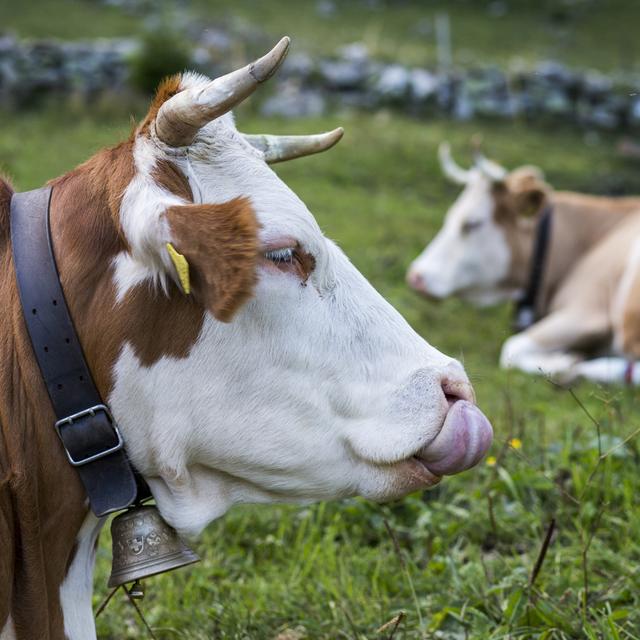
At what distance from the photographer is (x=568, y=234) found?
27.1 feet

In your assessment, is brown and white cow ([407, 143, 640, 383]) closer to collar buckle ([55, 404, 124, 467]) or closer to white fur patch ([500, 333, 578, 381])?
white fur patch ([500, 333, 578, 381])

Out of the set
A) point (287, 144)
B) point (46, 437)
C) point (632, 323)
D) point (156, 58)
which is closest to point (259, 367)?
point (46, 437)

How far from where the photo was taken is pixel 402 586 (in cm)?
329

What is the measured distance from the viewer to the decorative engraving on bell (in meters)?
2.30

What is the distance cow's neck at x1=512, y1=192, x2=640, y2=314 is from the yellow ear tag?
6581 millimetres

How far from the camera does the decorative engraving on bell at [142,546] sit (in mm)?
2297

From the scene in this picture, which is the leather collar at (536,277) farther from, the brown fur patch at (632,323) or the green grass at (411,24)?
the green grass at (411,24)

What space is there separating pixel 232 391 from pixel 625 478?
78.8 inches

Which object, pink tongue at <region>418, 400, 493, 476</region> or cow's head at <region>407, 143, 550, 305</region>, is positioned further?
cow's head at <region>407, 143, 550, 305</region>

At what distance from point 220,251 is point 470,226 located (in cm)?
647

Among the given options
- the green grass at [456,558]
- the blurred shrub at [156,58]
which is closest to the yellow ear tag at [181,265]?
the green grass at [456,558]

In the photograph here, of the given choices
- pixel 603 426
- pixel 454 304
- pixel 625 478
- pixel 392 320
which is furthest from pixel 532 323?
pixel 392 320

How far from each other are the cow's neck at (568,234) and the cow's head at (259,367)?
20.0 ft

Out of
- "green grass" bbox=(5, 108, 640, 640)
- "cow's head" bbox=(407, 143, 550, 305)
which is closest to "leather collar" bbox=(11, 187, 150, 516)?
"green grass" bbox=(5, 108, 640, 640)
